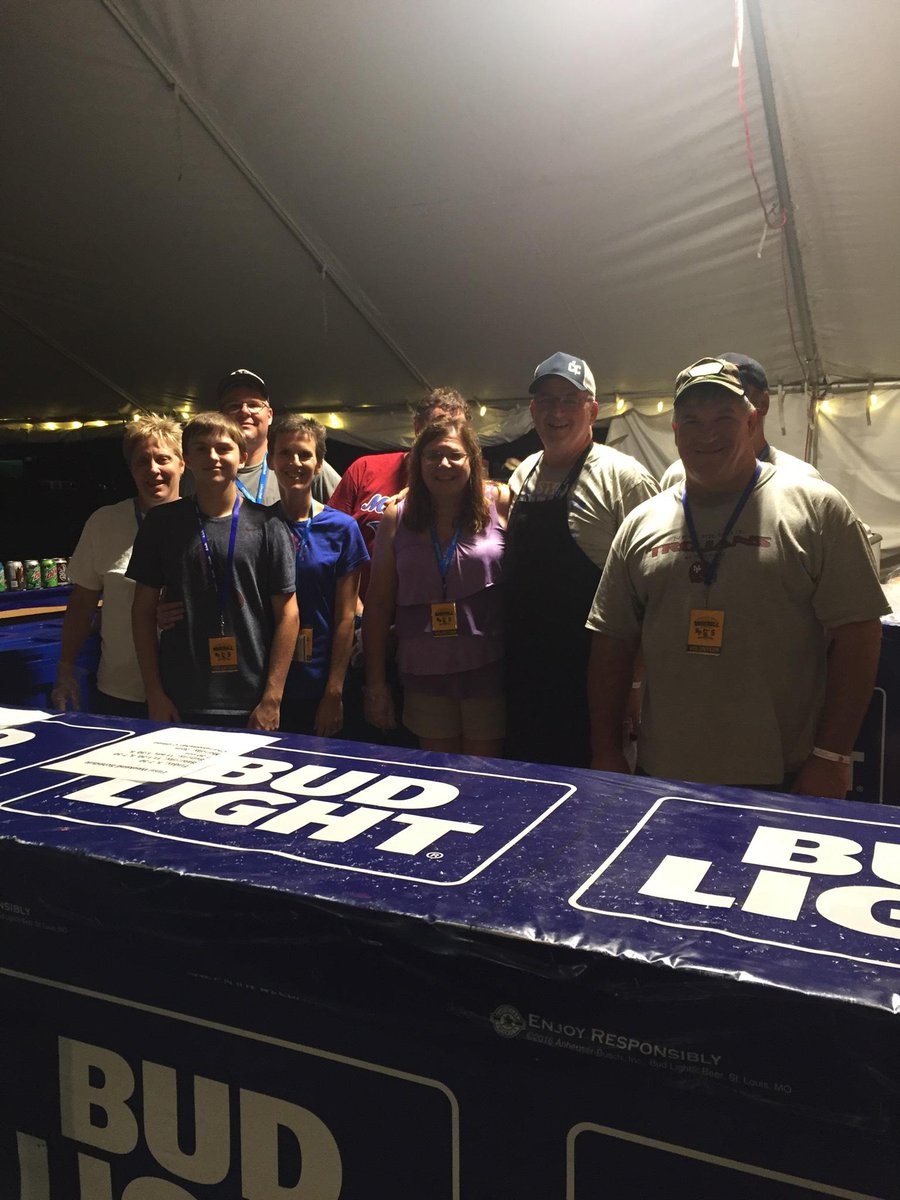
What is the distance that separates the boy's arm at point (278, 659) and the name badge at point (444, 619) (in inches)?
11.7

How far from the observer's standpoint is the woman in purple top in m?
1.83

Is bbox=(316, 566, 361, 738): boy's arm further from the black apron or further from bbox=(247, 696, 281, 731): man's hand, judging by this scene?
the black apron

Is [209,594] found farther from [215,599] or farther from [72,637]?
[72,637]

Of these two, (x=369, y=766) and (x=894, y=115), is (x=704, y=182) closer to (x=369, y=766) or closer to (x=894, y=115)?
(x=894, y=115)

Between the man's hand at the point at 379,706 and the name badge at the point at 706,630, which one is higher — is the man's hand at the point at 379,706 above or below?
below

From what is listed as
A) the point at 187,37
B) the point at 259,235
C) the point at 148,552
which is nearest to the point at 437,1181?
the point at 148,552

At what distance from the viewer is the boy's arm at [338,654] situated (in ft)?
6.26

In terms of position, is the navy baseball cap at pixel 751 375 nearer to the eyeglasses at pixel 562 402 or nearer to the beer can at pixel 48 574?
the eyeglasses at pixel 562 402

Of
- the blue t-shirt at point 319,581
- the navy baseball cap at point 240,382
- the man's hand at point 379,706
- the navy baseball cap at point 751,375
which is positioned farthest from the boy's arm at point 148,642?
the navy baseball cap at point 751,375

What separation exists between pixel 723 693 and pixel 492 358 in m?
4.41

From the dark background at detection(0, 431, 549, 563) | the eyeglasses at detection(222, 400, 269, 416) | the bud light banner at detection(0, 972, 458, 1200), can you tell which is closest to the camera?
the bud light banner at detection(0, 972, 458, 1200)

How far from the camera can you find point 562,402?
1.86m

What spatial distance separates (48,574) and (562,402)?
2.73 meters

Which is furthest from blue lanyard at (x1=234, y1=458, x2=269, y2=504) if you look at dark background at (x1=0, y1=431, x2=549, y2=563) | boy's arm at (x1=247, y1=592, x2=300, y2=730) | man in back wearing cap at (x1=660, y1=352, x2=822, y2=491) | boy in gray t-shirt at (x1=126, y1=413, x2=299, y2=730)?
dark background at (x1=0, y1=431, x2=549, y2=563)
